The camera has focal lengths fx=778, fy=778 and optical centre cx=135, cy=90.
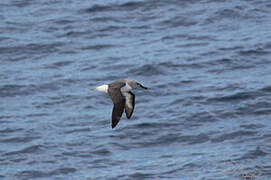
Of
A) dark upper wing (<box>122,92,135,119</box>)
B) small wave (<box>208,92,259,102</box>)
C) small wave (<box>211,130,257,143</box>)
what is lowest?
small wave (<box>211,130,257,143</box>)

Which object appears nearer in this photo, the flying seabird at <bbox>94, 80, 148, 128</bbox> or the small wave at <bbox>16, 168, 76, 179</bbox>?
the flying seabird at <bbox>94, 80, 148, 128</bbox>

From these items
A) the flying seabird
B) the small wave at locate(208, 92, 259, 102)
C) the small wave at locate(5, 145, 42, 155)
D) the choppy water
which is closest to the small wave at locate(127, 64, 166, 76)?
the choppy water

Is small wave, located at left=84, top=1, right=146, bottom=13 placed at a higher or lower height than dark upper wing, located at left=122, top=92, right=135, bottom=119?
lower

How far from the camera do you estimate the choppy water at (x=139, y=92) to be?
68.0 ft

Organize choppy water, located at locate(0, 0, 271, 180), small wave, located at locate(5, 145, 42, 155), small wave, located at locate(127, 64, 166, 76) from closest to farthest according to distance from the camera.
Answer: choppy water, located at locate(0, 0, 271, 180), small wave, located at locate(5, 145, 42, 155), small wave, located at locate(127, 64, 166, 76)

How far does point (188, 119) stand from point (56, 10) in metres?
12.0

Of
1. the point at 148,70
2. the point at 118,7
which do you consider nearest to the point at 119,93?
the point at 148,70

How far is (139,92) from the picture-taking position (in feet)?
82.4

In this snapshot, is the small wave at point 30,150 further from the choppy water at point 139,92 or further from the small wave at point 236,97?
the small wave at point 236,97

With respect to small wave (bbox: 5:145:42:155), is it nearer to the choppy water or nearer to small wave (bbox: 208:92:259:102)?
the choppy water

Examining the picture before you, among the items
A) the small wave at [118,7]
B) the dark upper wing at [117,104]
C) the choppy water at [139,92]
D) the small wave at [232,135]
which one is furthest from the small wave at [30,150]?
the small wave at [118,7]

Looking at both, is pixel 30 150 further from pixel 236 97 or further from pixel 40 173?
pixel 236 97

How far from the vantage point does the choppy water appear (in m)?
20.7

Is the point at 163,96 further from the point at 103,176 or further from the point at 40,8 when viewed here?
the point at 40,8
